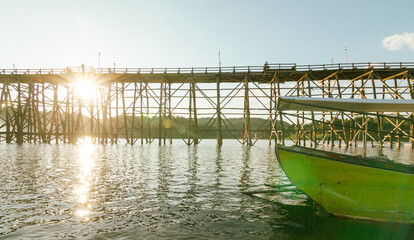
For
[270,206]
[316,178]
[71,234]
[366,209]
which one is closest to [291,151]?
[316,178]

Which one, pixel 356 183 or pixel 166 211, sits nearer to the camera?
pixel 356 183

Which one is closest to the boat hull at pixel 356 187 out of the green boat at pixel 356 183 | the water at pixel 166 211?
the green boat at pixel 356 183

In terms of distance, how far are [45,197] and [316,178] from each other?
6.50 meters

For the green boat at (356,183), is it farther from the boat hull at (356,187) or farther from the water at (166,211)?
the water at (166,211)

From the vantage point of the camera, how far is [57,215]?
5.45 metres

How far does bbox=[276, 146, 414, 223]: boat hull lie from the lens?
512cm

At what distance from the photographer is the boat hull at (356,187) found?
202 inches

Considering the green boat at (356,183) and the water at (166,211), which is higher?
the green boat at (356,183)

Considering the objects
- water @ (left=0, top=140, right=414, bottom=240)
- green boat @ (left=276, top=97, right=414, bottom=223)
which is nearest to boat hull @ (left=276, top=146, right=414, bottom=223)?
green boat @ (left=276, top=97, right=414, bottom=223)

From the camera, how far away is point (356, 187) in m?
5.43

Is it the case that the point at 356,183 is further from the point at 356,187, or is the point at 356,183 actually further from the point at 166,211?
the point at 166,211

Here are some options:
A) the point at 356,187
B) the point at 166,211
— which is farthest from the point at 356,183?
the point at 166,211

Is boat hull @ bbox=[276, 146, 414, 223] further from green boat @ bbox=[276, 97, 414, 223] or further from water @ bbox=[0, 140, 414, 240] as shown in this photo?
water @ bbox=[0, 140, 414, 240]

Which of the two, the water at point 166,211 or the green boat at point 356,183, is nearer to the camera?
the water at point 166,211
